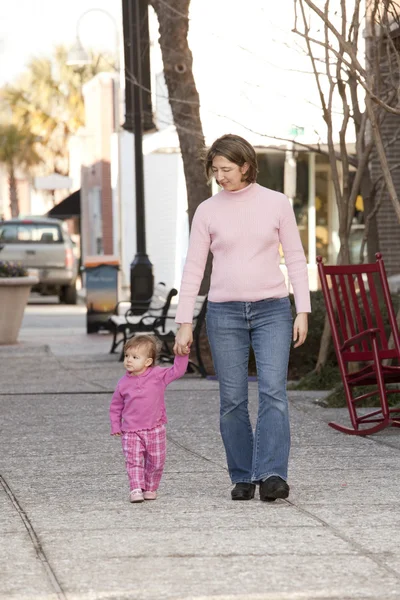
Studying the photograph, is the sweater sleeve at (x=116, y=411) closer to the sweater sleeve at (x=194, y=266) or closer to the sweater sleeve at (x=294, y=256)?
the sweater sleeve at (x=194, y=266)

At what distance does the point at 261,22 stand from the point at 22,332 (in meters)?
10.8

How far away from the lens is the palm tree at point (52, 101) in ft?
194

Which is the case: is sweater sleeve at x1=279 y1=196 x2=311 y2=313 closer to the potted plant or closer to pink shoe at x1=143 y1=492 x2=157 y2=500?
pink shoe at x1=143 y1=492 x2=157 y2=500

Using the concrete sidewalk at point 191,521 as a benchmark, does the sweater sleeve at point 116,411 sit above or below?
above

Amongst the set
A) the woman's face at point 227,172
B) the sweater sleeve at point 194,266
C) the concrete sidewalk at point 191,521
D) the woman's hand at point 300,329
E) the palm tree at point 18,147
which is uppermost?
the palm tree at point 18,147

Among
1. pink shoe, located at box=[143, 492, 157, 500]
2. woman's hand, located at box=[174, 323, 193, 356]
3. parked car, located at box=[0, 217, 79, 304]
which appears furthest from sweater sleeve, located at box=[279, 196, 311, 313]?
parked car, located at box=[0, 217, 79, 304]

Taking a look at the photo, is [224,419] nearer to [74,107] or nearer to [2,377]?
[2,377]

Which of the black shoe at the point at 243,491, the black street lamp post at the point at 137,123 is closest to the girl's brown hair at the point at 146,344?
the black shoe at the point at 243,491

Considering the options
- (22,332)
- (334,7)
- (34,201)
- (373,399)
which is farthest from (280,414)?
(34,201)

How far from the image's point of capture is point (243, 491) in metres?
6.48

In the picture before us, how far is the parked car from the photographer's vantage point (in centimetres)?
2995

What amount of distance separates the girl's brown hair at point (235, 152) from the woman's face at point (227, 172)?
2 centimetres

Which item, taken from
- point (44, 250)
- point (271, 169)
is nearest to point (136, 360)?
point (44, 250)

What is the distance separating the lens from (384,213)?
1870 centimetres
